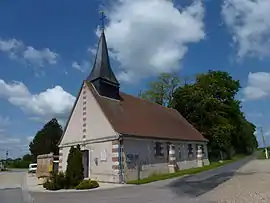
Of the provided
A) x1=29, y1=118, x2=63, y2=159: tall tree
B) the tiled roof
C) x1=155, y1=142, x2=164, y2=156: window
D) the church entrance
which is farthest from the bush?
x1=29, y1=118, x2=63, y2=159: tall tree

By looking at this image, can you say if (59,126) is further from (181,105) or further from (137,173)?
(137,173)

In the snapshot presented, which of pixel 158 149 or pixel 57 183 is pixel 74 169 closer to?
pixel 57 183

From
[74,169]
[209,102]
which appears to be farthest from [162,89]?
[74,169]

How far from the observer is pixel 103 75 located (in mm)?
26578

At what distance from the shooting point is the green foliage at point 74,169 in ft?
62.0

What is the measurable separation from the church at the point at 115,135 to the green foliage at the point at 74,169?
119 inches

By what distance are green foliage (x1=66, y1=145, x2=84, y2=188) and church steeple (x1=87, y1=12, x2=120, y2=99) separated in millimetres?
7439

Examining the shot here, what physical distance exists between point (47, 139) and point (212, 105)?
3316 cm

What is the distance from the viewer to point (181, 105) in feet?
153

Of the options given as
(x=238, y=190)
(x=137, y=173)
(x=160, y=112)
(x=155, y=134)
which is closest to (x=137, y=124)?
(x=155, y=134)

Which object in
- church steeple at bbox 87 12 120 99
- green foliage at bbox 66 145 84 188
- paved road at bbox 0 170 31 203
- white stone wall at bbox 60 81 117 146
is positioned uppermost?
church steeple at bbox 87 12 120 99

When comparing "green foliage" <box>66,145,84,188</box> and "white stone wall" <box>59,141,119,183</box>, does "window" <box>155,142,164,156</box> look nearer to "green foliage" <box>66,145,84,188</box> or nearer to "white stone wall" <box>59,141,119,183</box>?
Answer: "white stone wall" <box>59,141,119,183</box>

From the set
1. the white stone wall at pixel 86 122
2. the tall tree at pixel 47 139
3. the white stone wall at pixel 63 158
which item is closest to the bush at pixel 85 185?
the white stone wall at pixel 86 122

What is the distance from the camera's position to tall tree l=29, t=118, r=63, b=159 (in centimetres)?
5947
